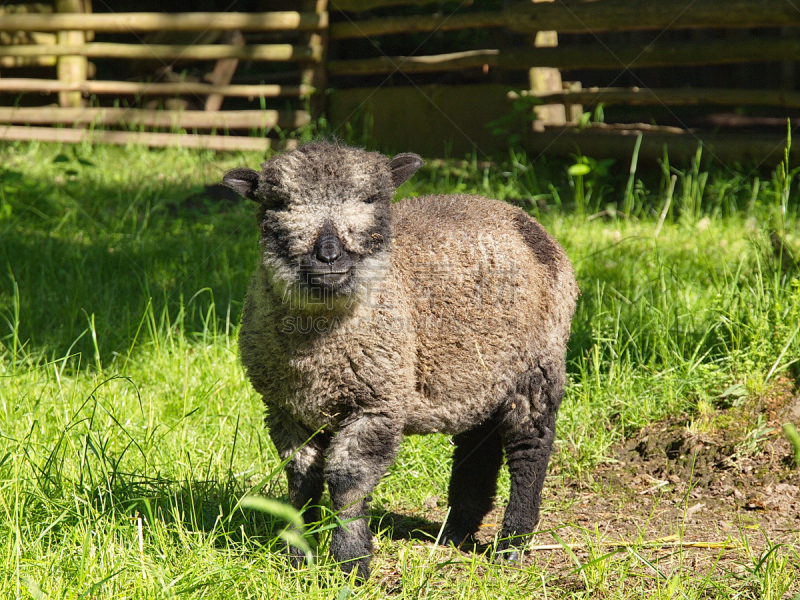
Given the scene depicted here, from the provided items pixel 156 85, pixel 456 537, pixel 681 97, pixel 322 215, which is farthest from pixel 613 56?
pixel 322 215

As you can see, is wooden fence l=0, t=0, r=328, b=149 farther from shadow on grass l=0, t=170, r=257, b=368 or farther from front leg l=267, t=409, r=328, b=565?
front leg l=267, t=409, r=328, b=565

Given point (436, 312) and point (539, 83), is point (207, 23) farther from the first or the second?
point (436, 312)

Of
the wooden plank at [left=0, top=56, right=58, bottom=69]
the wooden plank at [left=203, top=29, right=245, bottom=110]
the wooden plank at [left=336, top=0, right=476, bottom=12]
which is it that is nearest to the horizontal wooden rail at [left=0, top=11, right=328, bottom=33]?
the wooden plank at [left=336, top=0, right=476, bottom=12]

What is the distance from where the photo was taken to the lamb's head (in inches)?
110

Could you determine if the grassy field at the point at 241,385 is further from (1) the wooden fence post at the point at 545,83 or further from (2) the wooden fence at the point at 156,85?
(2) the wooden fence at the point at 156,85

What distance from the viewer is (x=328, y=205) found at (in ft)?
9.31

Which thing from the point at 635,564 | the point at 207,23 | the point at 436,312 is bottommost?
the point at 635,564

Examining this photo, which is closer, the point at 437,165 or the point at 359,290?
the point at 359,290

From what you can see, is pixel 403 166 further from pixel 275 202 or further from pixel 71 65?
pixel 71 65

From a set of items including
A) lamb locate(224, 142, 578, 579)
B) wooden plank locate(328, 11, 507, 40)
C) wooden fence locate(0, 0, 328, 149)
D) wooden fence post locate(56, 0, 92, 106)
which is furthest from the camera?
wooden fence post locate(56, 0, 92, 106)

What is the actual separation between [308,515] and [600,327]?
2525mm

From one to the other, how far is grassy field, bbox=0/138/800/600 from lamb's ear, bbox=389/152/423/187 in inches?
53.1

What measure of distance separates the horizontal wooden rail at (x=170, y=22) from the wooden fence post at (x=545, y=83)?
9.12ft

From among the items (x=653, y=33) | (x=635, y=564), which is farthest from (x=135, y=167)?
(x=653, y=33)
